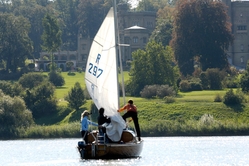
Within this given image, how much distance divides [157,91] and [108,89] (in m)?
50.5

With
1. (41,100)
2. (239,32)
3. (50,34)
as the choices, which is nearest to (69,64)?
(50,34)

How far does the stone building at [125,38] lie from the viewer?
160375mm

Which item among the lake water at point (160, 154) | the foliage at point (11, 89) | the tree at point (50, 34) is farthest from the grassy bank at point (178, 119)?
the tree at point (50, 34)

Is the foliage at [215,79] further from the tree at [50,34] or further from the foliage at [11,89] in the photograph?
the tree at [50,34]

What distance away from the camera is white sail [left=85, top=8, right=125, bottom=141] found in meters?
48.6

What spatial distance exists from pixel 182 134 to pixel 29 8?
103157mm

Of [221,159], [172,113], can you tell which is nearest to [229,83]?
[172,113]

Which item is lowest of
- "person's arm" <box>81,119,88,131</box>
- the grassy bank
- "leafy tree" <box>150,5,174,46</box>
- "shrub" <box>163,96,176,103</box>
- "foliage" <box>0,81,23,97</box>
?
the grassy bank

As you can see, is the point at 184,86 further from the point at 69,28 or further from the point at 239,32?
the point at 69,28

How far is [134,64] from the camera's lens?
10606cm

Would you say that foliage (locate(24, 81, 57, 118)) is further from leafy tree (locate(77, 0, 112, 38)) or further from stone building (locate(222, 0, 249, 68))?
leafy tree (locate(77, 0, 112, 38))

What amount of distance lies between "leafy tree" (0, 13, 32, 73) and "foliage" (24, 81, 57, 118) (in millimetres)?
45131

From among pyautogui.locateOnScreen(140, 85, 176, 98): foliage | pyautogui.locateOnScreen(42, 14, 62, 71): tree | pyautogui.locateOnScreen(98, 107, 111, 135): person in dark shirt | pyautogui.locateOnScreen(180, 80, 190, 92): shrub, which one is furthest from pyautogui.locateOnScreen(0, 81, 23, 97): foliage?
pyautogui.locateOnScreen(98, 107, 111, 135): person in dark shirt

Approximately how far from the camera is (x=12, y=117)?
274ft
